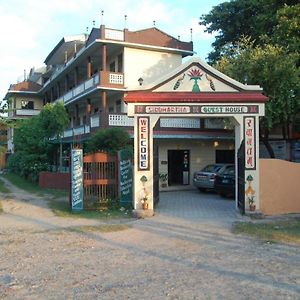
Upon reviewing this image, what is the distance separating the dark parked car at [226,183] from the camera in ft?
66.6

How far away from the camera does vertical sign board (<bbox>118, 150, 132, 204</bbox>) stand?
54.4ft

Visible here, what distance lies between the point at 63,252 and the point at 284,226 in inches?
243

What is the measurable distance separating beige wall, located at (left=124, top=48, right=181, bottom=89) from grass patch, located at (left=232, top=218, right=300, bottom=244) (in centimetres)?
1636

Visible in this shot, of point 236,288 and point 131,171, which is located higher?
point 131,171

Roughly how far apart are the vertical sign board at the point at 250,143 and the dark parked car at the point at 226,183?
18.0ft

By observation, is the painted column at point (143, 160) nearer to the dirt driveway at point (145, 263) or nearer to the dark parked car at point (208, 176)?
the dirt driveway at point (145, 263)

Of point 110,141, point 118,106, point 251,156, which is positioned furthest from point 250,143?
point 118,106

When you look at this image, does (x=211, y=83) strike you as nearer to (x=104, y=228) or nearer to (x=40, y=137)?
(x=104, y=228)

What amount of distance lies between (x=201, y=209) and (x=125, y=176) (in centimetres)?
291

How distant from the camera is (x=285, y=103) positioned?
21234mm

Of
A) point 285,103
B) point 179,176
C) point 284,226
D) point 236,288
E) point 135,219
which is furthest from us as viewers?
point 179,176

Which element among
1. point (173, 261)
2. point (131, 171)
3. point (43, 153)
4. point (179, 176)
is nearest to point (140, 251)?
point (173, 261)

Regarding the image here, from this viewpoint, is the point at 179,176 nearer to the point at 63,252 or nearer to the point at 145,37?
the point at 145,37

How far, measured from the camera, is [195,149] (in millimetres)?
27078
